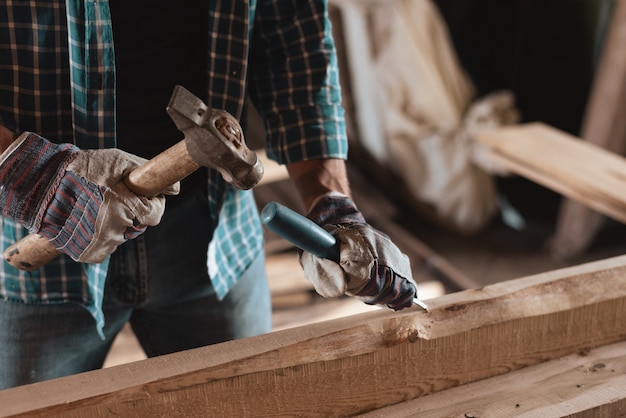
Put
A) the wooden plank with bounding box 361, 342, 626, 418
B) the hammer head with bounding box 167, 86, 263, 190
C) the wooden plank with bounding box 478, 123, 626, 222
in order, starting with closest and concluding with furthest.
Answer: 1. the hammer head with bounding box 167, 86, 263, 190
2. the wooden plank with bounding box 361, 342, 626, 418
3. the wooden plank with bounding box 478, 123, 626, 222

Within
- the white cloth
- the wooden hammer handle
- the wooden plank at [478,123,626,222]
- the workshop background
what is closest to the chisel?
the wooden hammer handle

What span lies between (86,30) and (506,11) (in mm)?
4142

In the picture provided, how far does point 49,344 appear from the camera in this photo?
53.5 inches

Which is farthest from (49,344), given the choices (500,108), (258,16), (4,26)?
(500,108)

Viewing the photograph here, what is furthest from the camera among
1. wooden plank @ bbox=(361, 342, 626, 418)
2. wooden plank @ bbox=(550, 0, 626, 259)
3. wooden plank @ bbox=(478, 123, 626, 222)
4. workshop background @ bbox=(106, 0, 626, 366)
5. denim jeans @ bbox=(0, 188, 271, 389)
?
workshop background @ bbox=(106, 0, 626, 366)

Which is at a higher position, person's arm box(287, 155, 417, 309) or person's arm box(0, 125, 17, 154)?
person's arm box(0, 125, 17, 154)

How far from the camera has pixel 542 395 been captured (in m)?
1.23

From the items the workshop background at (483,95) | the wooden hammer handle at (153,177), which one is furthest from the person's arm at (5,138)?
the workshop background at (483,95)

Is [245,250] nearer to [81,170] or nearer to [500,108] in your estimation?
[81,170]

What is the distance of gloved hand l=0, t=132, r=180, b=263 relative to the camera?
1093mm

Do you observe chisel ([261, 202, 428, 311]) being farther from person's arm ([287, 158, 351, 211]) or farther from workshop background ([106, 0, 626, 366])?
workshop background ([106, 0, 626, 366])

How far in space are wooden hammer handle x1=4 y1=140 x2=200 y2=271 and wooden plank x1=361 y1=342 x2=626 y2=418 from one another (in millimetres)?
520

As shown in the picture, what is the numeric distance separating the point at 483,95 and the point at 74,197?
4.31 metres

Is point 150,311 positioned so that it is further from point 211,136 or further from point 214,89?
point 211,136
